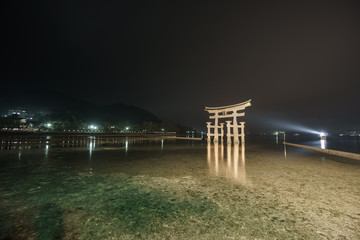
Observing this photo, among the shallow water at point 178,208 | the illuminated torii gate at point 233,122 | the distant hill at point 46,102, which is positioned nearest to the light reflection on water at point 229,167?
the shallow water at point 178,208

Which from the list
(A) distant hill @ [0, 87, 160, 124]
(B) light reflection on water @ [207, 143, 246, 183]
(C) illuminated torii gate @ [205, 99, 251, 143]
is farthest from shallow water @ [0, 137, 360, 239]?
(A) distant hill @ [0, 87, 160, 124]

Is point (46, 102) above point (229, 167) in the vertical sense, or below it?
above

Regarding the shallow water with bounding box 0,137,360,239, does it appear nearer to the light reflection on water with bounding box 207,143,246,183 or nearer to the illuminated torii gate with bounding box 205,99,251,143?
Answer: the light reflection on water with bounding box 207,143,246,183

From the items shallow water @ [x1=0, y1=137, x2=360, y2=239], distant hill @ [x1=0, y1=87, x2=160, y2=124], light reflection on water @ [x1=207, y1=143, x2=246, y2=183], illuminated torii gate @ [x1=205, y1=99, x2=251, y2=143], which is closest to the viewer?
shallow water @ [x1=0, y1=137, x2=360, y2=239]

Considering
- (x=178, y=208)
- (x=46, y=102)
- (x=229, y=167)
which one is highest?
(x=46, y=102)

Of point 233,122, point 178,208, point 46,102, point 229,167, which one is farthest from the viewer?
point 46,102

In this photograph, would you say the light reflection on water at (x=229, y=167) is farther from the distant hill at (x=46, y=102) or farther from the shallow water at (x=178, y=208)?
the distant hill at (x=46, y=102)

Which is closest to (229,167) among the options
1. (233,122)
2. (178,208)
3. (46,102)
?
(178,208)

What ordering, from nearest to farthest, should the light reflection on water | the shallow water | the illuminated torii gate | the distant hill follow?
1. the shallow water
2. the light reflection on water
3. the illuminated torii gate
4. the distant hill

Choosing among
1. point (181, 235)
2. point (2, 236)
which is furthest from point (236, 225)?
point (2, 236)

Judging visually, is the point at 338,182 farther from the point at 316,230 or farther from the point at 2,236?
the point at 2,236

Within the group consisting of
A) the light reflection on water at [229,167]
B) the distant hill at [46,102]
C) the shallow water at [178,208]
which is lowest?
the light reflection on water at [229,167]

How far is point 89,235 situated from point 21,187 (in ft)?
13.1

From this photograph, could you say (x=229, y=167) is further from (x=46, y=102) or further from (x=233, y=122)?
(x=46, y=102)
